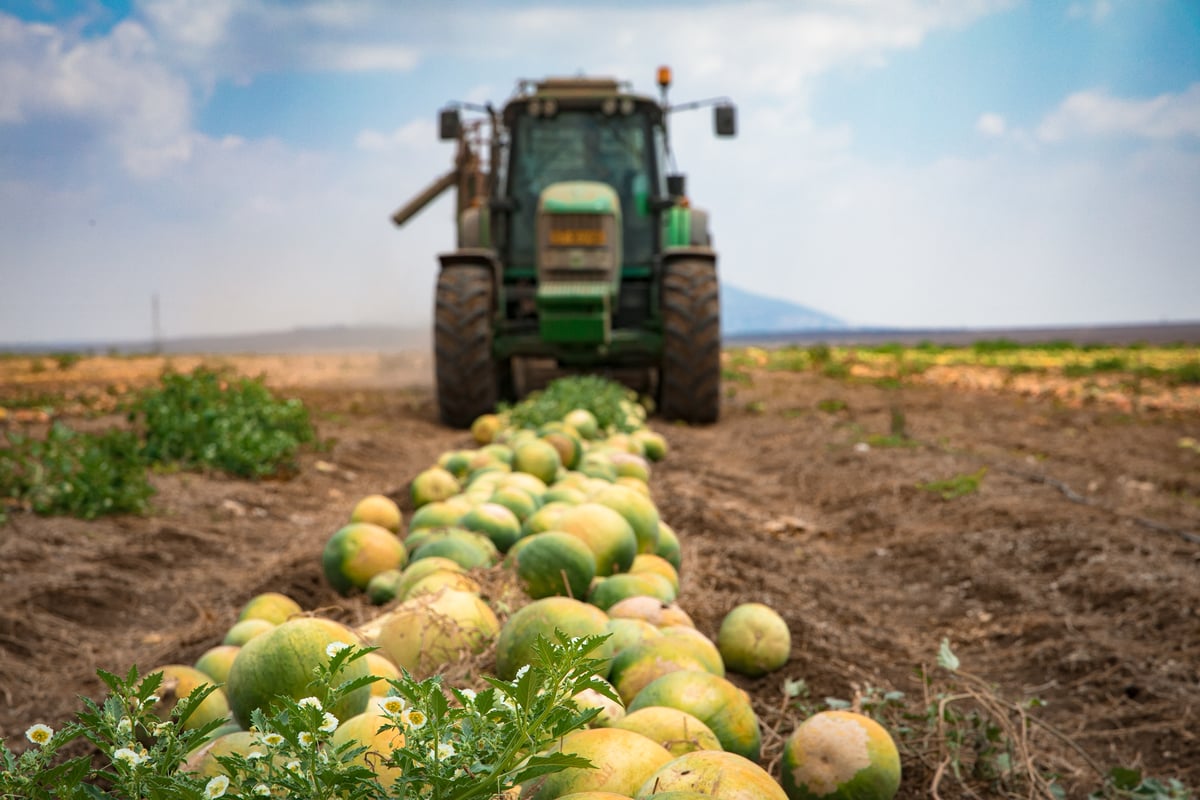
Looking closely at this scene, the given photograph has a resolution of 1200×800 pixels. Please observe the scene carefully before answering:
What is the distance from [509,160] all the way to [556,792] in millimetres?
11360

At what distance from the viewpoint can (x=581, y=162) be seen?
12570 mm

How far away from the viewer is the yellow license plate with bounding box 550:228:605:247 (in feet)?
38.3

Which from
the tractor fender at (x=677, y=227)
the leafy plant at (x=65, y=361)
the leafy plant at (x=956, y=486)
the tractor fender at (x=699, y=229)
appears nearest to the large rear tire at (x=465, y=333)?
the tractor fender at (x=677, y=227)

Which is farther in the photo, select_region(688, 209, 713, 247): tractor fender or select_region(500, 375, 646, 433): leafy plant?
select_region(688, 209, 713, 247): tractor fender

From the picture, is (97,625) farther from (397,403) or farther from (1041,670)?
(397,403)

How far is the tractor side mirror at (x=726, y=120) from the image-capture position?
1195 cm

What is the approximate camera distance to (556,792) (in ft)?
6.12

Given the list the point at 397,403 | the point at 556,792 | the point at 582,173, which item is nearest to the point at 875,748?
the point at 556,792

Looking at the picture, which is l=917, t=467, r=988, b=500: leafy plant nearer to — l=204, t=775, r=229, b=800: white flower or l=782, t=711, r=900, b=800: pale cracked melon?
l=782, t=711, r=900, b=800: pale cracked melon

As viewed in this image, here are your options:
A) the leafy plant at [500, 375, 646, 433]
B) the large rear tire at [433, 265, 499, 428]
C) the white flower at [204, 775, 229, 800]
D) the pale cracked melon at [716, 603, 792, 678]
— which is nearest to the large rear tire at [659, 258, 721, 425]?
the leafy plant at [500, 375, 646, 433]

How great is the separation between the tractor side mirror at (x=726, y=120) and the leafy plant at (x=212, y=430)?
601 centimetres

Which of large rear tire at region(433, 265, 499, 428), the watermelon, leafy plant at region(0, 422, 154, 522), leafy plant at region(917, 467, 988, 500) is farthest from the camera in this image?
large rear tire at region(433, 265, 499, 428)

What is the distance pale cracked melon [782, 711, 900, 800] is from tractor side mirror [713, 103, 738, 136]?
10.1 m

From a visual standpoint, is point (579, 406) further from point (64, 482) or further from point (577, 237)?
point (64, 482)
